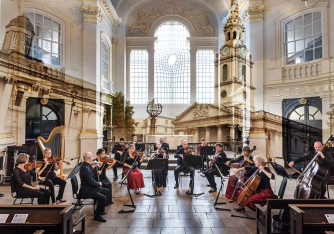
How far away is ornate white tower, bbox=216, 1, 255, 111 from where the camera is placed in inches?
410

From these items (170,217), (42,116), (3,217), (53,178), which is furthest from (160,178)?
(42,116)

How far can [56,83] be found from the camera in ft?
30.2

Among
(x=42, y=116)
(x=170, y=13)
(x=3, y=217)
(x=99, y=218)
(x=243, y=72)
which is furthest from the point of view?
(x=170, y=13)

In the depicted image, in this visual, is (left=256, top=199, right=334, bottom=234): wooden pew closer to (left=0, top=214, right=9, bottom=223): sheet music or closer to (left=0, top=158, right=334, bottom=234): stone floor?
(left=0, top=158, right=334, bottom=234): stone floor

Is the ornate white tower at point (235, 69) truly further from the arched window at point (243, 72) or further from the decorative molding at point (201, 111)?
the decorative molding at point (201, 111)

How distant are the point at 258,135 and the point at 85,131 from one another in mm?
7087

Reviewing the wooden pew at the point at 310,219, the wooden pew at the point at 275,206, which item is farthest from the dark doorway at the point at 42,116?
the wooden pew at the point at 310,219

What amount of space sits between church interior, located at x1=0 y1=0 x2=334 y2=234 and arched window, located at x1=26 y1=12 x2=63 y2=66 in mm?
44

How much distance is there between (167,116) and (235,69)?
457 centimetres

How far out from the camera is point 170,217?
4391 mm

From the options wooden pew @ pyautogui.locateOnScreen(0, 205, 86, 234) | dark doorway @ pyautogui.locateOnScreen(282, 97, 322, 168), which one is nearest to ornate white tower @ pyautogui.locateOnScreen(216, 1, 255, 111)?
dark doorway @ pyautogui.locateOnScreen(282, 97, 322, 168)

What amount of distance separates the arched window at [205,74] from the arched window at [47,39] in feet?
25.3

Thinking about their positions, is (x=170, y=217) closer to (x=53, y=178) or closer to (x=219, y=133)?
(x=53, y=178)

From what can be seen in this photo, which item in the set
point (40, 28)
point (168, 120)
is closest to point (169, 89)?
point (168, 120)
